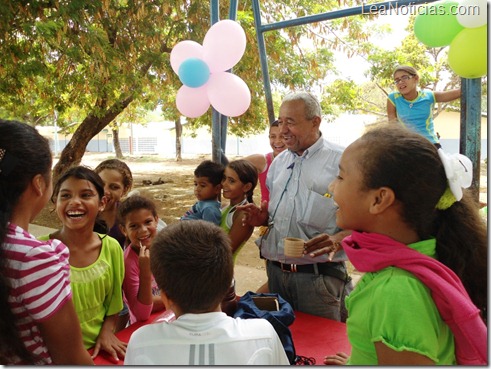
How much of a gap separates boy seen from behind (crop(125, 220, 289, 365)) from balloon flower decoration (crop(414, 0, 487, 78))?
173 centimetres

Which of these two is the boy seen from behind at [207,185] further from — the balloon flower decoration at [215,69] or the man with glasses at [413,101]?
the man with glasses at [413,101]

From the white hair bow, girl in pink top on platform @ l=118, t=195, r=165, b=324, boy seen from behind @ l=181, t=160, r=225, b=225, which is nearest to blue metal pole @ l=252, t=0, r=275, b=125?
boy seen from behind @ l=181, t=160, r=225, b=225

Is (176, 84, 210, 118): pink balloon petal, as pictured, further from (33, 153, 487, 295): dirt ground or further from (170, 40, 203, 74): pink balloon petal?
(33, 153, 487, 295): dirt ground

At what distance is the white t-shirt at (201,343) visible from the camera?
40.5 inches

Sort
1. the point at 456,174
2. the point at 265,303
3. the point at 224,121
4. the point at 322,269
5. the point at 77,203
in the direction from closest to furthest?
the point at 456,174 < the point at 265,303 < the point at 77,203 < the point at 322,269 < the point at 224,121

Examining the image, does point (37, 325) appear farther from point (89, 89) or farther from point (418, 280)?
point (89, 89)

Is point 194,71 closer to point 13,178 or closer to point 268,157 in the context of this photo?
point 268,157

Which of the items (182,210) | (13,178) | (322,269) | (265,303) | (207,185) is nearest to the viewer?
(13,178)

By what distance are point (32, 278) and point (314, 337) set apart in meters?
1.12

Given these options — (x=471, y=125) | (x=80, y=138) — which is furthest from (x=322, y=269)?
(x=80, y=138)

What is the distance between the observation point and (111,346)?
165 centimetres

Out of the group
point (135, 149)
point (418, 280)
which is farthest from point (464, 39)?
point (135, 149)

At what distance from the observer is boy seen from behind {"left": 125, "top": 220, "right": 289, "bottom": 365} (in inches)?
40.8

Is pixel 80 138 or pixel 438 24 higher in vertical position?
pixel 438 24
